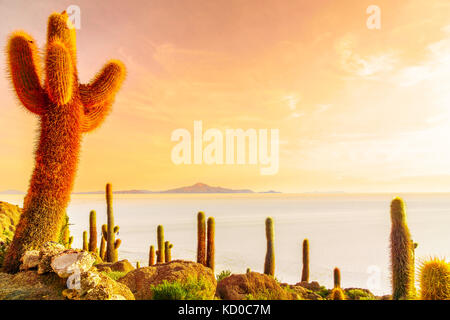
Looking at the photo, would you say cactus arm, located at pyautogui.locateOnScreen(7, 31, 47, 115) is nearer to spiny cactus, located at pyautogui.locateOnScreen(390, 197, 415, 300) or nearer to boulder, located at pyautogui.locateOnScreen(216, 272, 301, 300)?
boulder, located at pyautogui.locateOnScreen(216, 272, 301, 300)

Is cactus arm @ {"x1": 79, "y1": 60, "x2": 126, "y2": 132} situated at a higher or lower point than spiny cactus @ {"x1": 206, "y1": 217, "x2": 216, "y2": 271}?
higher

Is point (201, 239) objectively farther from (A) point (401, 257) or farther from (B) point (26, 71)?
(B) point (26, 71)

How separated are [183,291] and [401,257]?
4.99 metres

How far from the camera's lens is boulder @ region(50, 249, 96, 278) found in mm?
5156

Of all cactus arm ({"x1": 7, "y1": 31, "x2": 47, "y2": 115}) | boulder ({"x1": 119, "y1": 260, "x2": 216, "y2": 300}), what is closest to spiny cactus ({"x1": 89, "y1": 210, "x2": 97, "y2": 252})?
cactus arm ({"x1": 7, "y1": 31, "x2": 47, "y2": 115})

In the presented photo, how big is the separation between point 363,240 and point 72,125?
6746 cm

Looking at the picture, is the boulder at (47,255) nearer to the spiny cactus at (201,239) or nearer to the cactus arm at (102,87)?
the cactus arm at (102,87)

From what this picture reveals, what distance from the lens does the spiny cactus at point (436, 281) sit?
4.16m

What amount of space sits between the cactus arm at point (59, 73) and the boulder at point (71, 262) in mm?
3356

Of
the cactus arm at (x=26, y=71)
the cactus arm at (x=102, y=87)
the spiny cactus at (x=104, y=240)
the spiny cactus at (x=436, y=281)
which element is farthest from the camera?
the spiny cactus at (x=104, y=240)

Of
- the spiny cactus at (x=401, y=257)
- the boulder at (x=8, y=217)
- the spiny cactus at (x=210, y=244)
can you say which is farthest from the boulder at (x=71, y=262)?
the boulder at (x=8, y=217)

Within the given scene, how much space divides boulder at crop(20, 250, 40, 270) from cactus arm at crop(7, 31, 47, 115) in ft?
10.1

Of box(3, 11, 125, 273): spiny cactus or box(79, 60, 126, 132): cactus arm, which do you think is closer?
box(3, 11, 125, 273): spiny cactus
